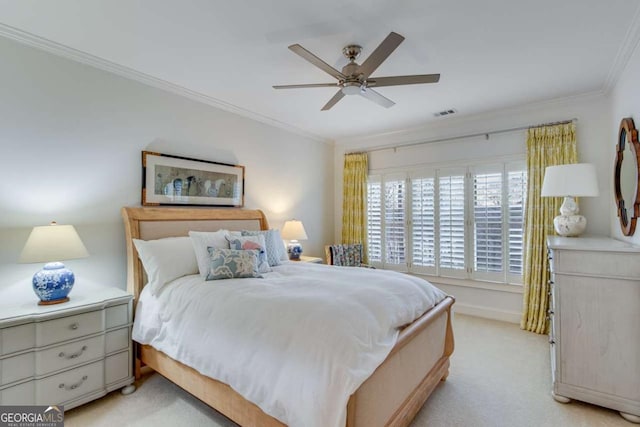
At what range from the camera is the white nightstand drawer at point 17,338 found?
1876mm

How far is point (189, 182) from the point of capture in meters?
3.38

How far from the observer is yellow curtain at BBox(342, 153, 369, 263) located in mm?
5199

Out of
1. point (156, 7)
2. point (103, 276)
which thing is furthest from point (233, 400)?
point (156, 7)

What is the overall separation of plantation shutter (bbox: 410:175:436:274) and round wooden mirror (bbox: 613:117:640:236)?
6.67 ft

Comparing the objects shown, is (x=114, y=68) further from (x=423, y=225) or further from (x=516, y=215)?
(x=516, y=215)

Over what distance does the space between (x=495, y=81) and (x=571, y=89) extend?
973 millimetres

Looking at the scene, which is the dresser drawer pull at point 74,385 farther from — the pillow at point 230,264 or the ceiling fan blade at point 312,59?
the ceiling fan blade at point 312,59

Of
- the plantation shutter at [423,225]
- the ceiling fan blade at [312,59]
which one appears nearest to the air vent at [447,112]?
the plantation shutter at [423,225]

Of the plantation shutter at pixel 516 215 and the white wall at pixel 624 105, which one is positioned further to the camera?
the plantation shutter at pixel 516 215

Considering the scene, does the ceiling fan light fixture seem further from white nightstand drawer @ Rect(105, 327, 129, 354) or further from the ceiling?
white nightstand drawer @ Rect(105, 327, 129, 354)

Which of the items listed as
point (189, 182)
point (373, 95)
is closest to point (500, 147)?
point (373, 95)

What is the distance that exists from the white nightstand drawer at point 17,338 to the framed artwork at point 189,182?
1.37m

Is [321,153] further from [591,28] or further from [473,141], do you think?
[591,28]

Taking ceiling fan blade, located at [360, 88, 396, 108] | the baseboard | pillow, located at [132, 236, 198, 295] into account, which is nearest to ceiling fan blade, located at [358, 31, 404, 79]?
ceiling fan blade, located at [360, 88, 396, 108]
